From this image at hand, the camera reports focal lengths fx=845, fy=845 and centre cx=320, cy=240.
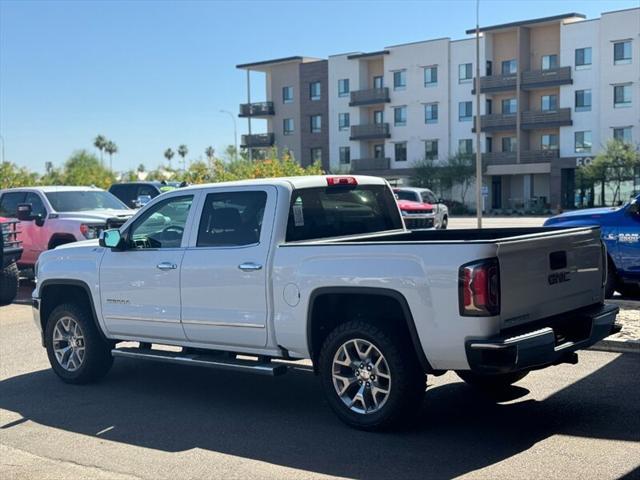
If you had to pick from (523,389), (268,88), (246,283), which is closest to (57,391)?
(246,283)

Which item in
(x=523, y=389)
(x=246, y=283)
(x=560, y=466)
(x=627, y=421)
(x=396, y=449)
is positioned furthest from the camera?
(x=523, y=389)

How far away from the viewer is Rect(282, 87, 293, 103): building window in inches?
3066

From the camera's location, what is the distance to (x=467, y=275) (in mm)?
5648

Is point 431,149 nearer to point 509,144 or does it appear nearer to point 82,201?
point 509,144

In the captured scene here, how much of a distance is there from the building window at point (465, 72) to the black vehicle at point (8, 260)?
5366cm

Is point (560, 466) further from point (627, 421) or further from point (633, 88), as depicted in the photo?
point (633, 88)

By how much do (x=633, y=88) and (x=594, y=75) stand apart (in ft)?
10.3

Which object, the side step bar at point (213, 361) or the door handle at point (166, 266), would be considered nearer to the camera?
the side step bar at point (213, 361)

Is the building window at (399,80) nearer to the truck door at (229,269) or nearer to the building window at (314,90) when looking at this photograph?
the building window at (314,90)

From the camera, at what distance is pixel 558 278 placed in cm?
630

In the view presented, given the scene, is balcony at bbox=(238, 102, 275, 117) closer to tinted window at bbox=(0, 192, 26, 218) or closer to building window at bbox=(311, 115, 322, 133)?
building window at bbox=(311, 115, 322, 133)

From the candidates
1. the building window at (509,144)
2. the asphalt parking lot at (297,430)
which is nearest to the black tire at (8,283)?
the asphalt parking lot at (297,430)

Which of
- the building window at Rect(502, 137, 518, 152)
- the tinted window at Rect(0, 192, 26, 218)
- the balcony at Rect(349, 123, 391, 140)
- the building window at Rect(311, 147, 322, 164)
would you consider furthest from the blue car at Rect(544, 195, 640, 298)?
the building window at Rect(311, 147, 322, 164)

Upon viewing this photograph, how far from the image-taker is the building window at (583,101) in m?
58.8
